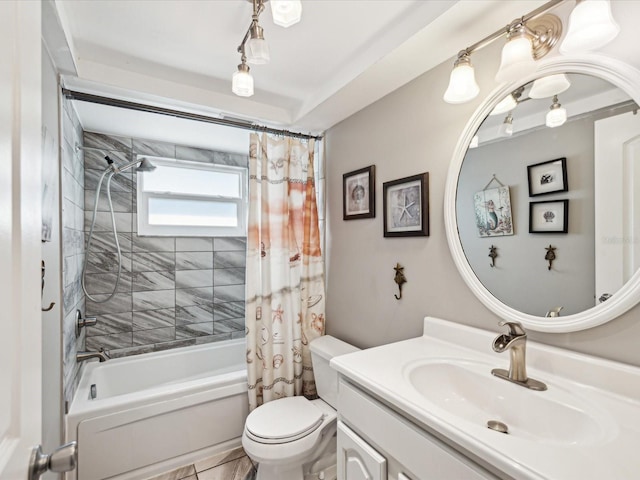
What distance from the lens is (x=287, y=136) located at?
7.09 ft

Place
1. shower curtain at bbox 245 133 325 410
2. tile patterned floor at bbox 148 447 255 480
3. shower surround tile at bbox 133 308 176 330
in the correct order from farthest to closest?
shower surround tile at bbox 133 308 176 330
shower curtain at bbox 245 133 325 410
tile patterned floor at bbox 148 447 255 480

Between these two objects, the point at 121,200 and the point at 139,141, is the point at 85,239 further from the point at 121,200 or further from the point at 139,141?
the point at 139,141

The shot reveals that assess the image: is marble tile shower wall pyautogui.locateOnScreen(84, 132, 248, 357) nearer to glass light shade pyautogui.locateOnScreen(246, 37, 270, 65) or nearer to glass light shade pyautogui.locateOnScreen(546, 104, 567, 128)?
glass light shade pyautogui.locateOnScreen(246, 37, 270, 65)

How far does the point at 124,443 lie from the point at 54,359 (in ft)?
2.09

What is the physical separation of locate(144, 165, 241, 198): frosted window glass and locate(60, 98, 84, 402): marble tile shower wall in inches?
21.0

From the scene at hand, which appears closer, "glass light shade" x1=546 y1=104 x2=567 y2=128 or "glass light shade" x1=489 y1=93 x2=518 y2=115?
"glass light shade" x1=546 y1=104 x2=567 y2=128

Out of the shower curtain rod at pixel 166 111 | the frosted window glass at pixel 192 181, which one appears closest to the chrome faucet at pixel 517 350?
the shower curtain rod at pixel 166 111

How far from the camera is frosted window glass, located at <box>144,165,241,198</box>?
271 cm

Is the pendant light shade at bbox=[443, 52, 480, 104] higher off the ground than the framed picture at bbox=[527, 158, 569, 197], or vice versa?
the pendant light shade at bbox=[443, 52, 480, 104]

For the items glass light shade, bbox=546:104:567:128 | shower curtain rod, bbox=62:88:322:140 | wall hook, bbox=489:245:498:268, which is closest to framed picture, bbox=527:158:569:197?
glass light shade, bbox=546:104:567:128

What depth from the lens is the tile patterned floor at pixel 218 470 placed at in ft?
5.91

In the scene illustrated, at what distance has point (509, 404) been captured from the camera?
1023 mm

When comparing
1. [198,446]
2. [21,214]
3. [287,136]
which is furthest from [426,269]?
[198,446]

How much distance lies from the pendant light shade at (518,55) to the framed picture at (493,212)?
424mm
